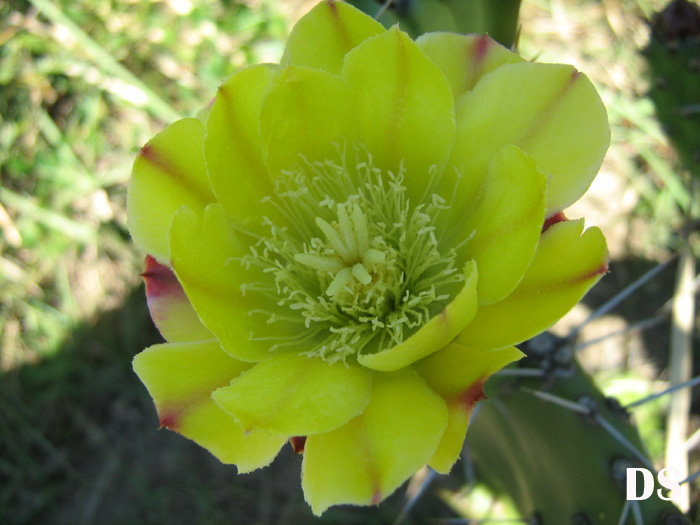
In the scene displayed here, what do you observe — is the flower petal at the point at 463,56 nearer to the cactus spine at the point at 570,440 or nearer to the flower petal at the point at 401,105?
the flower petal at the point at 401,105

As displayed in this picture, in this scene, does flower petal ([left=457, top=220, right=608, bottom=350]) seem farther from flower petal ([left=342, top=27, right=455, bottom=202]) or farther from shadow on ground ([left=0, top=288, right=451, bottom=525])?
shadow on ground ([left=0, top=288, right=451, bottom=525])

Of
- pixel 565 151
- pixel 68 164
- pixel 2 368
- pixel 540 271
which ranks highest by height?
pixel 565 151

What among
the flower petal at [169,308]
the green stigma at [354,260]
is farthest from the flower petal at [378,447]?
the flower petal at [169,308]

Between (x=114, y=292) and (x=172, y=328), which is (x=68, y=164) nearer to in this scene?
(x=114, y=292)

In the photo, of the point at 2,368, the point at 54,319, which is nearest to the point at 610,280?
the point at 54,319

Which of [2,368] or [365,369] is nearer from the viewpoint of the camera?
[365,369]

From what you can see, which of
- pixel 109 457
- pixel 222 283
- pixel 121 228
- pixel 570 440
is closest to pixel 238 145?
pixel 222 283
